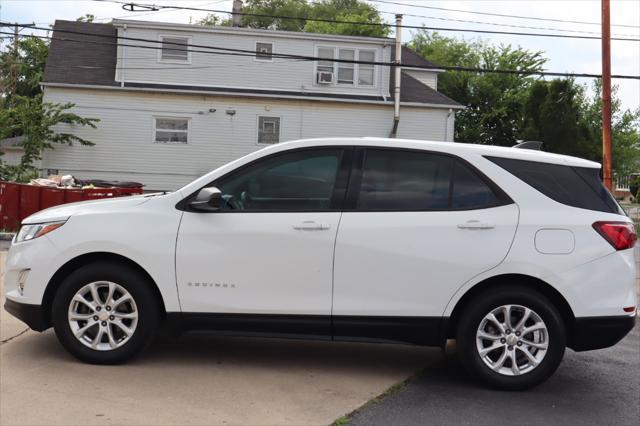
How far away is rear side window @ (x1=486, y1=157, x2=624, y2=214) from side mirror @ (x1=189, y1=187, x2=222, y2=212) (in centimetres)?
204

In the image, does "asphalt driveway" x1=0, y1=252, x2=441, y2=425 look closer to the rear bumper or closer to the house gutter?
the rear bumper

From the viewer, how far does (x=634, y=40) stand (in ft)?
73.7

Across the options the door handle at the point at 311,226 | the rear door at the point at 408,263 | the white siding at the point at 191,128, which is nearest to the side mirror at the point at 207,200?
the door handle at the point at 311,226

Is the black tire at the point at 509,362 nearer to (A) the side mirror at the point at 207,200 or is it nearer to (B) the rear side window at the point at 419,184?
(B) the rear side window at the point at 419,184

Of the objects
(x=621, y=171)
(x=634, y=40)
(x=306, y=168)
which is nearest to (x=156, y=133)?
(x=634, y=40)

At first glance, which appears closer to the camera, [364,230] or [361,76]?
[364,230]

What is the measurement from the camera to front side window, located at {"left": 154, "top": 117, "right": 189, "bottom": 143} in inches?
976

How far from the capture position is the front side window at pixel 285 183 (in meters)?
5.05

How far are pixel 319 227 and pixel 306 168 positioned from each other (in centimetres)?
50

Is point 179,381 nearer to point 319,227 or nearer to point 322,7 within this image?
point 319,227

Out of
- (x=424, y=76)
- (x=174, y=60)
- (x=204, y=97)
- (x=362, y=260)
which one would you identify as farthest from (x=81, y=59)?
(x=362, y=260)

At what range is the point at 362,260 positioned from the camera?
488 centimetres

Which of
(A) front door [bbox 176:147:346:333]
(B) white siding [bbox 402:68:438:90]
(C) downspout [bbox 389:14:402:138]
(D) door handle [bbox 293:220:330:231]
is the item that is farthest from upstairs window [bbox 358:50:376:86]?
(D) door handle [bbox 293:220:330:231]

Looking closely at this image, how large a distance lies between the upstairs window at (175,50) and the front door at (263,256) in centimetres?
2098
